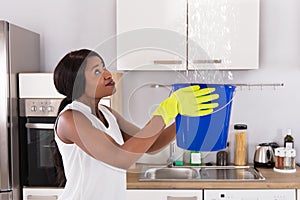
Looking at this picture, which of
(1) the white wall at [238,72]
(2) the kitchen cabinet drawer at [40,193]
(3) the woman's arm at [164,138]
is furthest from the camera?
(1) the white wall at [238,72]

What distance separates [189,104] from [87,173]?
460mm

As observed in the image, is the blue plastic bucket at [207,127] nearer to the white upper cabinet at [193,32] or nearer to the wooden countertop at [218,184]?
the wooden countertop at [218,184]

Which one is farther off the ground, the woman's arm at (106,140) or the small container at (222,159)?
the woman's arm at (106,140)

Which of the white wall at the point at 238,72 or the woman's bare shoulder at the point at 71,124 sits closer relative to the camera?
the woman's bare shoulder at the point at 71,124

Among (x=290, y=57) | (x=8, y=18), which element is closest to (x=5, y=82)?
(x=8, y=18)

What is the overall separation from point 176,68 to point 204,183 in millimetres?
655

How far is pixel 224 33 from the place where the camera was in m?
2.32

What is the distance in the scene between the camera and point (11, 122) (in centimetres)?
221

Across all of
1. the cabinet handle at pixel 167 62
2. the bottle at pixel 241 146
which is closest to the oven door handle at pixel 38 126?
the cabinet handle at pixel 167 62

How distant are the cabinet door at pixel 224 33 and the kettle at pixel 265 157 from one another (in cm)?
52

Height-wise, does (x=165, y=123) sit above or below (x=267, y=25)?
below

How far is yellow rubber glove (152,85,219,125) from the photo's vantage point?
1.37 metres

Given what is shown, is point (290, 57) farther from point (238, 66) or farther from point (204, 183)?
point (204, 183)

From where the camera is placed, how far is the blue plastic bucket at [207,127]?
1428 millimetres
